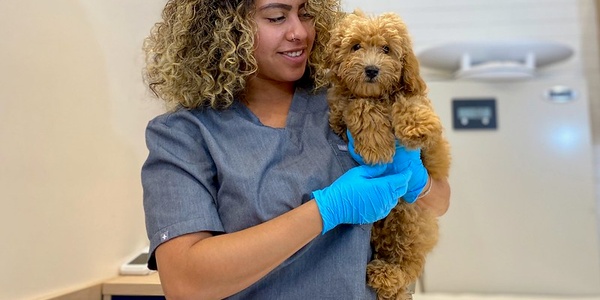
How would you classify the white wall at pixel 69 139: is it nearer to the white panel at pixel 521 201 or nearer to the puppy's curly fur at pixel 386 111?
the puppy's curly fur at pixel 386 111

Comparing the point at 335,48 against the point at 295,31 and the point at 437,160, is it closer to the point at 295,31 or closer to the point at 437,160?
the point at 295,31

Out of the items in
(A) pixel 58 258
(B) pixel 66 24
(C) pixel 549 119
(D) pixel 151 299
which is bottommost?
(D) pixel 151 299

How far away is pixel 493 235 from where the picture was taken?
2.36 meters

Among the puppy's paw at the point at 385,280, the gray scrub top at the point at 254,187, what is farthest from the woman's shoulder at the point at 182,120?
the puppy's paw at the point at 385,280

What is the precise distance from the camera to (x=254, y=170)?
1.11 meters

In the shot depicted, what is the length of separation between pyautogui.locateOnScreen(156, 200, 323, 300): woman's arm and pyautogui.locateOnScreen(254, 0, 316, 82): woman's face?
339mm

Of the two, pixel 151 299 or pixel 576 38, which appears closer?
pixel 151 299

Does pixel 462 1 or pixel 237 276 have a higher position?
pixel 462 1

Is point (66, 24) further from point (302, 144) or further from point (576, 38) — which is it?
point (576, 38)

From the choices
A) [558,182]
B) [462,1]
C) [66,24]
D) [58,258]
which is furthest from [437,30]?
[58,258]

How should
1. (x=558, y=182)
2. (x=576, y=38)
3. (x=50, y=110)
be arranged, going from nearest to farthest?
(x=50, y=110) → (x=558, y=182) → (x=576, y=38)

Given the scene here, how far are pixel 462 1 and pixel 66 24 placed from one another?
6.55ft

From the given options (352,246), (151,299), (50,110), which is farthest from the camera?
(151,299)

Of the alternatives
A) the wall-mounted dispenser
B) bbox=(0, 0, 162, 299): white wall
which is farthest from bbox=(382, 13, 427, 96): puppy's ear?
the wall-mounted dispenser
